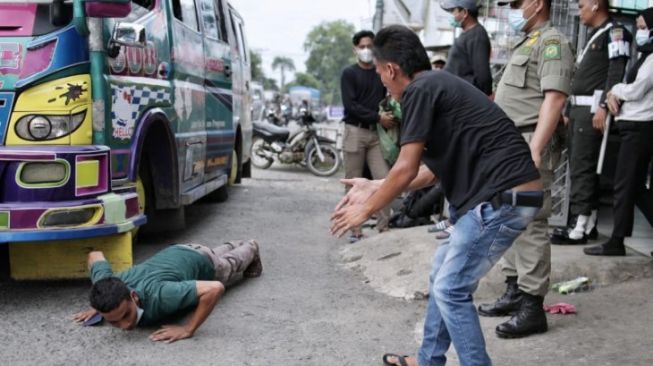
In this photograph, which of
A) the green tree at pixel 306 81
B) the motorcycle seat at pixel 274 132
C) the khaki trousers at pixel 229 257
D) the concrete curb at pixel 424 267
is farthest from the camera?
the green tree at pixel 306 81

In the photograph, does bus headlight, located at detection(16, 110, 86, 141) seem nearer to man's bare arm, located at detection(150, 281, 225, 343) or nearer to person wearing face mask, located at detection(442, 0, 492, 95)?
man's bare arm, located at detection(150, 281, 225, 343)

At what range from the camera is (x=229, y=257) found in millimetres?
4629

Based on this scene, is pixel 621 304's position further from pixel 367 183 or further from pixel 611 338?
pixel 367 183

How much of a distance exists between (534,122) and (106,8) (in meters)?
2.43

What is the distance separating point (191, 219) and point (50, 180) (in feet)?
11.6

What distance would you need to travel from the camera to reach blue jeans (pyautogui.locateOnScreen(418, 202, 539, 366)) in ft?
9.05

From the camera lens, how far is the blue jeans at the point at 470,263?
2.76 m

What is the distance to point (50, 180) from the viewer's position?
3.83 meters

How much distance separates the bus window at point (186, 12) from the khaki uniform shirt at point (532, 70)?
9.11 feet

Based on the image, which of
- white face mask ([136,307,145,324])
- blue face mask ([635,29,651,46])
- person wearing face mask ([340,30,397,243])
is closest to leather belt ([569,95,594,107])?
blue face mask ([635,29,651,46])

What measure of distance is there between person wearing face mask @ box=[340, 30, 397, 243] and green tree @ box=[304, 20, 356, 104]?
95651mm

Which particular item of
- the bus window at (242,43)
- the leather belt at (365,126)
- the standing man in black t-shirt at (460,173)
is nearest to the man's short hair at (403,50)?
the standing man in black t-shirt at (460,173)

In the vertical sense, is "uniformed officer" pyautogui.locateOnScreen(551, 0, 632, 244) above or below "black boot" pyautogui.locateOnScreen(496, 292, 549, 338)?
above

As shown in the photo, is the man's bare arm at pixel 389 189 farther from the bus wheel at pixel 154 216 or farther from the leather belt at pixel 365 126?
the leather belt at pixel 365 126
